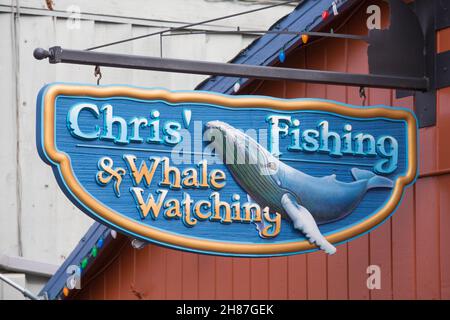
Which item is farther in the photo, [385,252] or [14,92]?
[14,92]

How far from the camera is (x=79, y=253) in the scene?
7871 millimetres

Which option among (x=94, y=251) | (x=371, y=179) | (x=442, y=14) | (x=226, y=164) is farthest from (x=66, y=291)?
(x=442, y=14)

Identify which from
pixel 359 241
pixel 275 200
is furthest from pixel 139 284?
pixel 275 200

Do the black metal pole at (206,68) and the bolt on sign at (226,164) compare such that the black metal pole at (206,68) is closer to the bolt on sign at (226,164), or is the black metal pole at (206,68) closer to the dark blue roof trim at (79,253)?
the bolt on sign at (226,164)

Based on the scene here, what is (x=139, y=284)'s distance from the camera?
25.1ft

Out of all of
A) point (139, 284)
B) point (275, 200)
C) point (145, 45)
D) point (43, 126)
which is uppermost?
point (145, 45)

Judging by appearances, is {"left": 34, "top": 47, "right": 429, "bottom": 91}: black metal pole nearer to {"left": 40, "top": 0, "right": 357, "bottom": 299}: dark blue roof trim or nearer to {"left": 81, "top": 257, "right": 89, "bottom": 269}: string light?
{"left": 40, "top": 0, "right": 357, "bottom": 299}: dark blue roof trim

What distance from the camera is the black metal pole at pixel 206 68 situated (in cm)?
476

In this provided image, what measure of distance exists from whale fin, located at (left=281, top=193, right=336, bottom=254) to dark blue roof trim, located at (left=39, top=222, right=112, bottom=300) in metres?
2.70

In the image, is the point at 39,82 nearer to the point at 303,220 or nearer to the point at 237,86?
the point at 237,86

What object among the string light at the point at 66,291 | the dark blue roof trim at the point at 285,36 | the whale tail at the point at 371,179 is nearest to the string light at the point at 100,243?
the string light at the point at 66,291

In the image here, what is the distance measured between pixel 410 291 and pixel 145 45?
5.12 metres

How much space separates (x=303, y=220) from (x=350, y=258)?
107 cm

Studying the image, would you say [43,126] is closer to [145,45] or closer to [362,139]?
[362,139]
